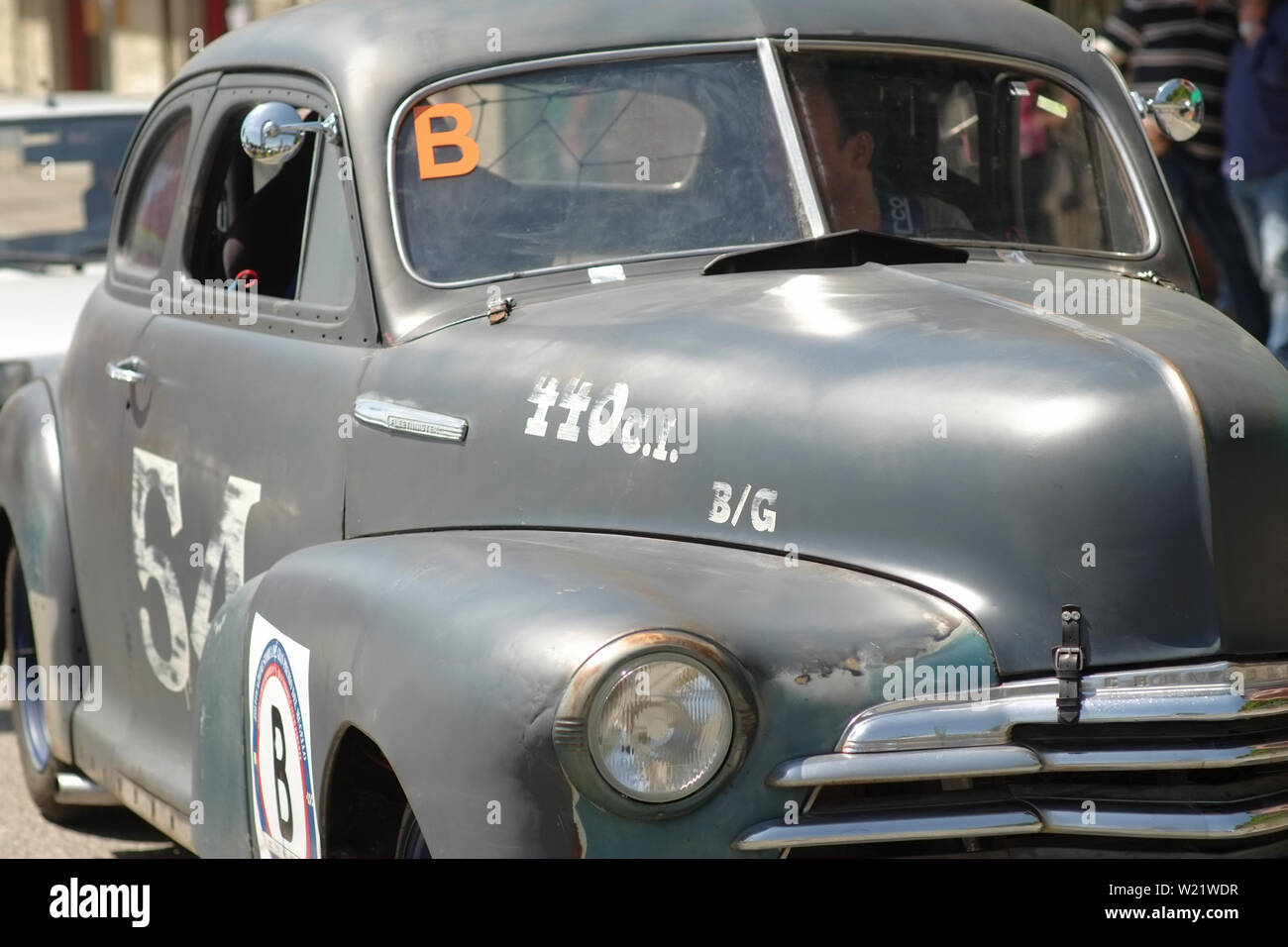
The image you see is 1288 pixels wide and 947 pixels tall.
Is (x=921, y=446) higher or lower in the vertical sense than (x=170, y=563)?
higher

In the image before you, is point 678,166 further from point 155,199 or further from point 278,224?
point 155,199

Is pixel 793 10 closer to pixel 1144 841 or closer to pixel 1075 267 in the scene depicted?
pixel 1075 267

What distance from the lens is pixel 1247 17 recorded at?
28.5 feet

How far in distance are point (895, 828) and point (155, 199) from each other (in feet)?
10.0

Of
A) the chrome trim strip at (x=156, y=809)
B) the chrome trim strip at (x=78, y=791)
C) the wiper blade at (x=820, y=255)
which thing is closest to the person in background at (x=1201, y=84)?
the wiper blade at (x=820, y=255)

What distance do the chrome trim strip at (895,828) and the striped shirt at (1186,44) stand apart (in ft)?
22.7

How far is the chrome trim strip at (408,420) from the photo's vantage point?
3.42 m

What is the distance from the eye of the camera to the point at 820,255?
3607 mm

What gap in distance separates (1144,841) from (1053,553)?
429 millimetres

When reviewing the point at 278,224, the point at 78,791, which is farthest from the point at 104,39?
the point at 278,224

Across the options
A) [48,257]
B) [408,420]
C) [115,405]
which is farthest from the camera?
[48,257]

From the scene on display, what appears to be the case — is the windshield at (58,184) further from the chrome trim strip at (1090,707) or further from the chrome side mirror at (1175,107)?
the chrome trim strip at (1090,707)

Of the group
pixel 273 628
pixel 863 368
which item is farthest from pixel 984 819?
pixel 273 628
